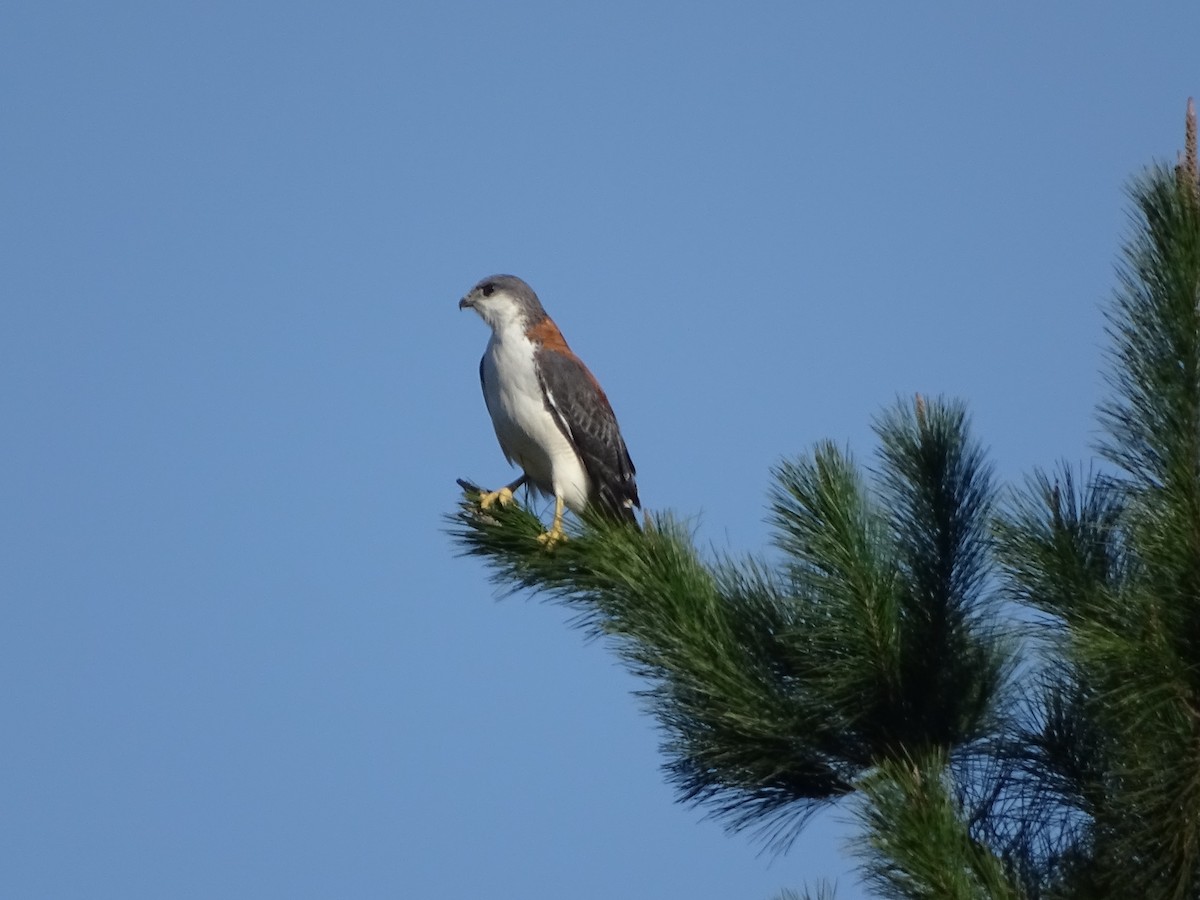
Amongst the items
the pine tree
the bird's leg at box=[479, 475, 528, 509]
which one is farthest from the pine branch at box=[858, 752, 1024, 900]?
the bird's leg at box=[479, 475, 528, 509]

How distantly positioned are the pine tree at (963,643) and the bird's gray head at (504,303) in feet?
13.4

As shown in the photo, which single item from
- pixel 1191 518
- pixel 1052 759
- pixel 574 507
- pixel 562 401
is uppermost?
pixel 562 401

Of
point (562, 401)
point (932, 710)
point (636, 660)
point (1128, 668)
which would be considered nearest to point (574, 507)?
point (562, 401)

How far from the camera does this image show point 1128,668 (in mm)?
3678

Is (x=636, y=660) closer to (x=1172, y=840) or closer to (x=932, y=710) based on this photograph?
(x=932, y=710)

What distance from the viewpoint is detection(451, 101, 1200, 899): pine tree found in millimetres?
3676

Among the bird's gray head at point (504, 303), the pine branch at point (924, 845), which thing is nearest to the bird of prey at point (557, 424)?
the bird's gray head at point (504, 303)

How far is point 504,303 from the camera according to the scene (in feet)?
29.9

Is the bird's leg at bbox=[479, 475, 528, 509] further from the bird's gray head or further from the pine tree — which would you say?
the bird's gray head

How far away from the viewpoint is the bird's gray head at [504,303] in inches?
354

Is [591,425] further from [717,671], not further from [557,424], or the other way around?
[717,671]

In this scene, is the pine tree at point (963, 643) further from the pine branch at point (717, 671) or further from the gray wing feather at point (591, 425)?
the gray wing feather at point (591, 425)

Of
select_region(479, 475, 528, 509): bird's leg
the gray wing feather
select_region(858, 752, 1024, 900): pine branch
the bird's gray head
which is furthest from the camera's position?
the bird's gray head

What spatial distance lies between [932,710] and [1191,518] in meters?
0.95
